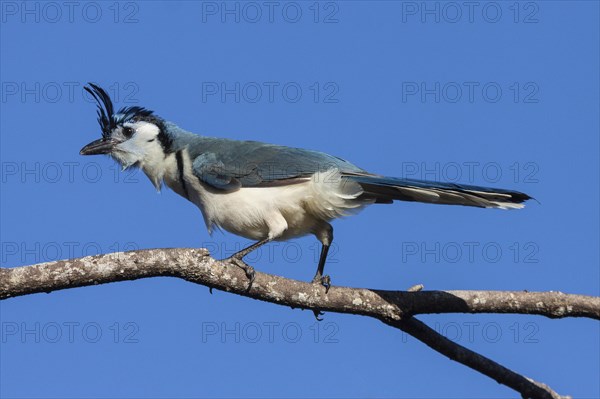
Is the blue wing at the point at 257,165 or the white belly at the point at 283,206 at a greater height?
the blue wing at the point at 257,165

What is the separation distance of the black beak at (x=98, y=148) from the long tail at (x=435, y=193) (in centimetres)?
251

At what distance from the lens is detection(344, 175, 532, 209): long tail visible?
5434 millimetres

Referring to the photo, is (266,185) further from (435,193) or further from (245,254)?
(435,193)

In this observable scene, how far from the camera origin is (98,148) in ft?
25.2

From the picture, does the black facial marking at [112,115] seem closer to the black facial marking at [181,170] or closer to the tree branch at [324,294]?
the black facial marking at [181,170]

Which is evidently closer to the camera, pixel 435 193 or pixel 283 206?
pixel 435 193

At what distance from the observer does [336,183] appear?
260 inches

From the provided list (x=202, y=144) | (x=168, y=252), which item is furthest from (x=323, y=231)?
(x=168, y=252)

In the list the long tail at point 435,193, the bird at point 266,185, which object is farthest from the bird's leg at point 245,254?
the long tail at point 435,193

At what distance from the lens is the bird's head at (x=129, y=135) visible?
7.59 meters

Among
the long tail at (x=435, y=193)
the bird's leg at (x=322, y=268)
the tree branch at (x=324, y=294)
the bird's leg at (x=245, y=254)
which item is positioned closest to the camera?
the tree branch at (x=324, y=294)

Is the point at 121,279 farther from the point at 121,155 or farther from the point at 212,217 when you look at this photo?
the point at 121,155

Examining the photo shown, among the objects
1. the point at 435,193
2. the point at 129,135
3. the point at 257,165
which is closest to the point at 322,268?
the point at 257,165

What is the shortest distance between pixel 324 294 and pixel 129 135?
3261 millimetres
